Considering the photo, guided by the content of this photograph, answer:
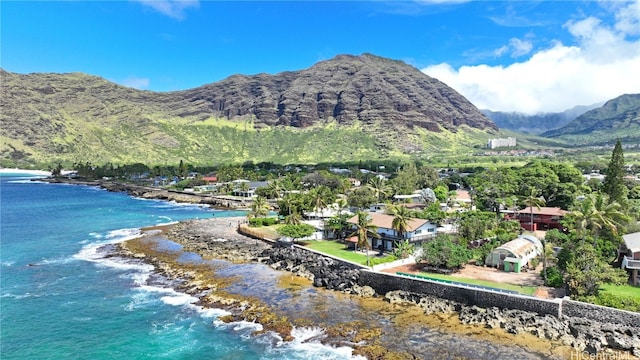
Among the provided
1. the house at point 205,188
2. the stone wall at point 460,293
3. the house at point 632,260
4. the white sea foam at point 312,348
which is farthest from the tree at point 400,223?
the house at point 205,188

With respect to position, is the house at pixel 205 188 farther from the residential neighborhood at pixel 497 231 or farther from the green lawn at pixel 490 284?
the green lawn at pixel 490 284

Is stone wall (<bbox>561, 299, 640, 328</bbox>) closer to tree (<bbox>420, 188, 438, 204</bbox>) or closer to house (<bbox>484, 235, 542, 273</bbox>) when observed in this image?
house (<bbox>484, 235, 542, 273</bbox>)

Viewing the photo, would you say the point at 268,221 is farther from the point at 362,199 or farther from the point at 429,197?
the point at 429,197

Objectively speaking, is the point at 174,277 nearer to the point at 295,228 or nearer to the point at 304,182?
the point at 295,228

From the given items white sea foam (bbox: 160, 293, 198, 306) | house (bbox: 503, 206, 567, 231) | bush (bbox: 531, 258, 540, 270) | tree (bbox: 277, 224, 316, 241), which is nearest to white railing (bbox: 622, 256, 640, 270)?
bush (bbox: 531, 258, 540, 270)

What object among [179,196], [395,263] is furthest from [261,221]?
[179,196]

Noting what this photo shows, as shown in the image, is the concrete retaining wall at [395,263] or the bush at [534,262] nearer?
the bush at [534,262]

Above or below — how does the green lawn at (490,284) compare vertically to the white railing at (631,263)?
below
